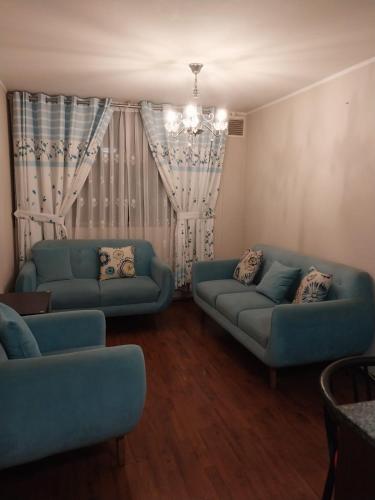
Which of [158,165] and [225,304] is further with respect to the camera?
[158,165]

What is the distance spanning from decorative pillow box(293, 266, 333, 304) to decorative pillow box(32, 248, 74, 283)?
2.45 meters

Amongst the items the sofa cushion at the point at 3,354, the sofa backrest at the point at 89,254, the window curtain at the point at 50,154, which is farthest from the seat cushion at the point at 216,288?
the sofa cushion at the point at 3,354

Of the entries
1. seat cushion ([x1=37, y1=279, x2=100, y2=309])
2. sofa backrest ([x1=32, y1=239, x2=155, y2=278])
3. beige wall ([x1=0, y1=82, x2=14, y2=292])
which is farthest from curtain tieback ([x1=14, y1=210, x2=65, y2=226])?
seat cushion ([x1=37, y1=279, x2=100, y2=309])

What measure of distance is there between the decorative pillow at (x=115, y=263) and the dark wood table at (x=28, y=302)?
1034 mm

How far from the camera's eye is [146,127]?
441 centimetres

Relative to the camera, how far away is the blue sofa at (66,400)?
5.16 ft

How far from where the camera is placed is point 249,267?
3893mm

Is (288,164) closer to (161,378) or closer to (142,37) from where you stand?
(142,37)

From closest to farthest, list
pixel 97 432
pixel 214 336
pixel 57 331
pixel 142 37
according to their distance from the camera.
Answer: pixel 97 432, pixel 57 331, pixel 142 37, pixel 214 336

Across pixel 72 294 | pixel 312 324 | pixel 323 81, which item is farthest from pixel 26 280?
pixel 323 81

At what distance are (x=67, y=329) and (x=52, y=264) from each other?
1.74m

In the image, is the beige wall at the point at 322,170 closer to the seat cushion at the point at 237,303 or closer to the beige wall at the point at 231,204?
the beige wall at the point at 231,204

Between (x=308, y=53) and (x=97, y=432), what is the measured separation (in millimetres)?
2884

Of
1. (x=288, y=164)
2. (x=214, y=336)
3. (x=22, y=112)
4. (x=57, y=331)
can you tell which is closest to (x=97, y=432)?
(x=57, y=331)
